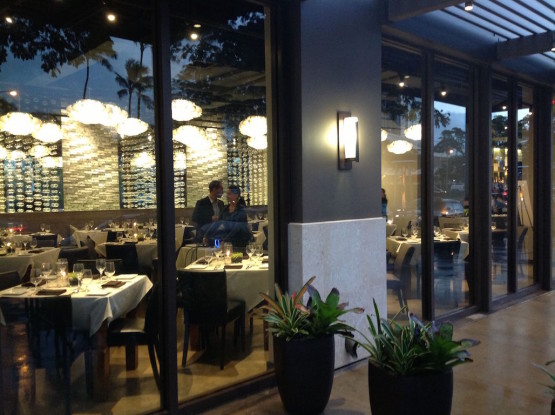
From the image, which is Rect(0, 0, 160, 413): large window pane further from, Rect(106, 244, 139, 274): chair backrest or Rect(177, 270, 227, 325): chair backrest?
Rect(177, 270, 227, 325): chair backrest

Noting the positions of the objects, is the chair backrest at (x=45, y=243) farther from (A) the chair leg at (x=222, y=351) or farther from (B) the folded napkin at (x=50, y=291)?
(A) the chair leg at (x=222, y=351)

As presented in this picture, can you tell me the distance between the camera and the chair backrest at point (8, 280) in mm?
4215

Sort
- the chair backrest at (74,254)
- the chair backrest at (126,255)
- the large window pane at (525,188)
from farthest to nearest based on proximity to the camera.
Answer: the large window pane at (525,188) → the chair backrest at (74,254) → the chair backrest at (126,255)

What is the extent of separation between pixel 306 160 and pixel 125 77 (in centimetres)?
206

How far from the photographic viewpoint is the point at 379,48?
5211 millimetres

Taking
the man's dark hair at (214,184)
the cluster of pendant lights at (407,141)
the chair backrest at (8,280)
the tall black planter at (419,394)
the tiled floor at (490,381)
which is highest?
the cluster of pendant lights at (407,141)

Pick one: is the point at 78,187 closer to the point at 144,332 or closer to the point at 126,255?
the point at 126,255

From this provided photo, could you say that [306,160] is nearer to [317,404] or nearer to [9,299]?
[317,404]

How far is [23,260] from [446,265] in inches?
196

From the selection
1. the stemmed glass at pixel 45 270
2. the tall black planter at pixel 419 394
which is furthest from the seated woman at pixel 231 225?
the tall black planter at pixel 419 394

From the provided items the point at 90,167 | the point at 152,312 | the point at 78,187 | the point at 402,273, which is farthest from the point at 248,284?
the point at 90,167

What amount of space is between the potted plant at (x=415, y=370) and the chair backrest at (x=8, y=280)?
10.0 ft

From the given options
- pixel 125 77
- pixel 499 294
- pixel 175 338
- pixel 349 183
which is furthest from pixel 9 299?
pixel 499 294

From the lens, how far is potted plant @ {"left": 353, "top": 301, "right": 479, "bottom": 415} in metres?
2.96
